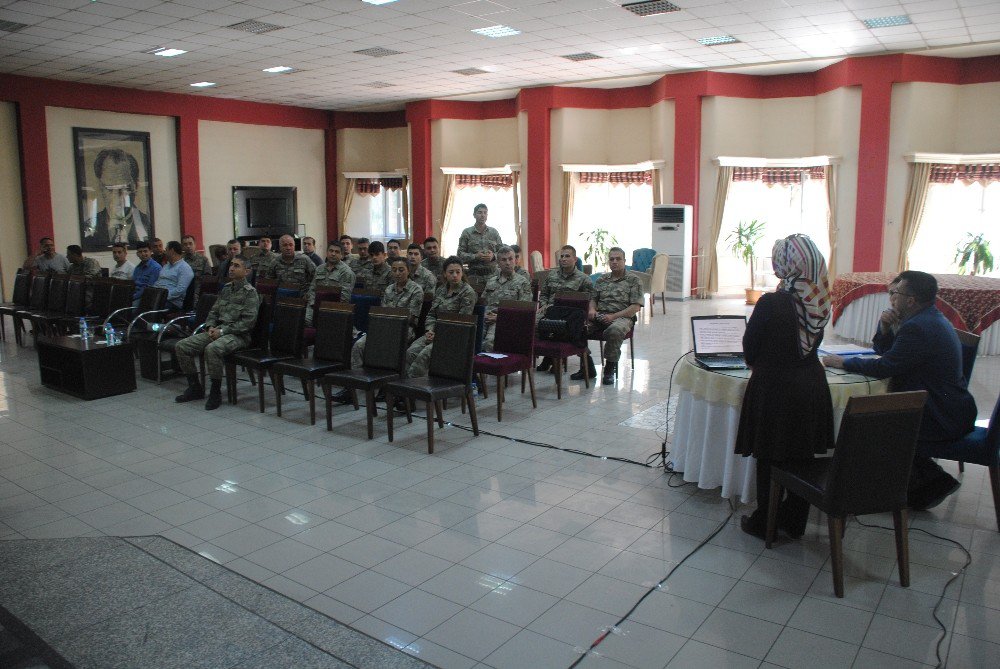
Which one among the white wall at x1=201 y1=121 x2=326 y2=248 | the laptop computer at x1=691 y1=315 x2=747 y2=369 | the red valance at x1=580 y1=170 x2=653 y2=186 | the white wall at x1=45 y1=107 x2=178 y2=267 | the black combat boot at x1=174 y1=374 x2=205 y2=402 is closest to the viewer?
the laptop computer at x1=691 y1=315 x2=747 y2=369

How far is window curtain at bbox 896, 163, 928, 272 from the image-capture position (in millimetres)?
11219

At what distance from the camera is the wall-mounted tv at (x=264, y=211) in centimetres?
1563

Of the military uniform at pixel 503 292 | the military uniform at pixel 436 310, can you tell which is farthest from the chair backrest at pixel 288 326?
the military uniform at pixel 503 292

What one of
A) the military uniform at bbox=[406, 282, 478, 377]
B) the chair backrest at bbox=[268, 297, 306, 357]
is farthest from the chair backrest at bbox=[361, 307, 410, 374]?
the chair backrest at bbox=[268, 297, 306, 357]

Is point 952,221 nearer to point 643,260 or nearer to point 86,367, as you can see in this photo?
point 643,260

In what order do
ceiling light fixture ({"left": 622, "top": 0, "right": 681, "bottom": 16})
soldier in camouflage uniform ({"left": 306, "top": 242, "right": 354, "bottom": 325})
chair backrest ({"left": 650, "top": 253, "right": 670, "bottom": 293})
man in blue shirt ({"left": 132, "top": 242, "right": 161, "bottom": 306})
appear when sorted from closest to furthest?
1. soldier in camouflage uniform ({"left": 306, "top": 242, "right": 354, "bottom": 325})
2. ceiling light fixture ({"left": 622, "top": 0, "right": 681, "bottom": 16})
3. man in blue shirt ({"left": 132, "top": 242, "right": 161, "bottom": 306})
4. chair backrest ({"left": 650, "top": 253, "right": 670, "bottom": 293})

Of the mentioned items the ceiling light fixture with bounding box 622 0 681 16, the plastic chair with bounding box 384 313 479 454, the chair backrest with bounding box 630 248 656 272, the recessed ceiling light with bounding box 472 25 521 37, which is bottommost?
the plastic chair with bounding box 384 313 479 454

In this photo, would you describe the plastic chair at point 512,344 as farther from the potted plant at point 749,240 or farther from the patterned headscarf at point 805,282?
the potted plant at point 749,240

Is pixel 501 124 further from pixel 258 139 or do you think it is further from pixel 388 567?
pixel 388 567

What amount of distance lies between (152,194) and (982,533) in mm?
14181

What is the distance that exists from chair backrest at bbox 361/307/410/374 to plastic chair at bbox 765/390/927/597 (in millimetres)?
3208

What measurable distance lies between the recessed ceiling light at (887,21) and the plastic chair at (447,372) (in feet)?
22.9

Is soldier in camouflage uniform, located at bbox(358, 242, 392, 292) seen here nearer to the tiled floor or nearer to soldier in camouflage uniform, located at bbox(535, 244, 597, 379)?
soldier in camouflage uniform, located at bbox(535, 244, 597, 379)

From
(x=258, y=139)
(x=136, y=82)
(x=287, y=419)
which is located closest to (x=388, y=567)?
(x=287, y=419)
